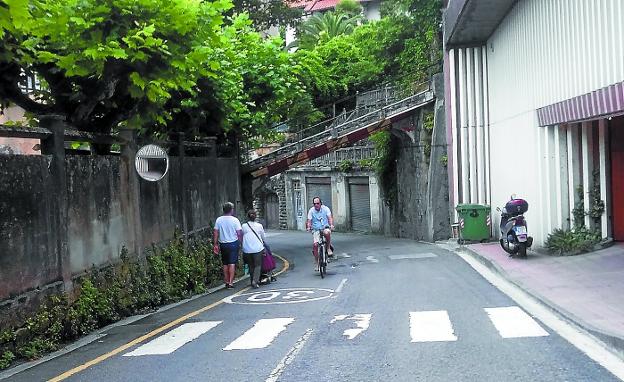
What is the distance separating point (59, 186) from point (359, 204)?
29032mm

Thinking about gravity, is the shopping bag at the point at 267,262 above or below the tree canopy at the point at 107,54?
below

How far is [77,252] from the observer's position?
1016 cm

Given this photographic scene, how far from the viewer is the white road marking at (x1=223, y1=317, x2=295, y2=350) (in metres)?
8.02

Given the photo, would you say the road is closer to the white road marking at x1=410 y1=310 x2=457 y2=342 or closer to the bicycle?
the white road marking at x1=410 y1=310 x2=457 y2=342

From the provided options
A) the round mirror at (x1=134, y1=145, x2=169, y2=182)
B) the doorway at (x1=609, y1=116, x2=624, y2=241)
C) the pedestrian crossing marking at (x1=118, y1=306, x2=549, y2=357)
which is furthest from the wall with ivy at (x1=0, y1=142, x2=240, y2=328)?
the doorway at (x1=609, y1=116, x2=624, y2=241)

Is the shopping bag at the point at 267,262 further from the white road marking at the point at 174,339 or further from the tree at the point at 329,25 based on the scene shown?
the tree at the point at 329,25

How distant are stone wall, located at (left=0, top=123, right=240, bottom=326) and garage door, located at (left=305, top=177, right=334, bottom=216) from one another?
25675mm

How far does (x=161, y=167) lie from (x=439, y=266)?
7168 millimetres

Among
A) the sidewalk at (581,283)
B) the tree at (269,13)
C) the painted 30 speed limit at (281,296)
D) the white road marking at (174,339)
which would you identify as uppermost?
the tree at (269,13)

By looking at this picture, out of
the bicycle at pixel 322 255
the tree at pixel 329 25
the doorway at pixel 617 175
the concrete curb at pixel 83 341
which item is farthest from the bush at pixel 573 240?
the tree at pixel 329 25

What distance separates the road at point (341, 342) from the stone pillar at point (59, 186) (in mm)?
1157

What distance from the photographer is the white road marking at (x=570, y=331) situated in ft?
21.5

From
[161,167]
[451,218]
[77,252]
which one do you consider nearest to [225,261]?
[161,167]

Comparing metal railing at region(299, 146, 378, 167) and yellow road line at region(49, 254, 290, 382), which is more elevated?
metal railing at region(299, 146, 378, 167)
